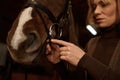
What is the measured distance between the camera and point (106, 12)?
99 centimetres

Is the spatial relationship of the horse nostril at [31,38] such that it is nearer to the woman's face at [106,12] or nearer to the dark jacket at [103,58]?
the dark jacket at [103,58]

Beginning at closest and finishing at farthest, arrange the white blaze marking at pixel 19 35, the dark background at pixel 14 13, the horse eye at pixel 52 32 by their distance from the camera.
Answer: the white blaze marking at pixel 19 35
the horse eye at pixel 52 32
the dark background at pixel 14 13

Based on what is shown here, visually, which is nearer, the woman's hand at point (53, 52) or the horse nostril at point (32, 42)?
the horse nostril at point (32, 42)

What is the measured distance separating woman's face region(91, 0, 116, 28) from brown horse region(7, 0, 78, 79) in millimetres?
117

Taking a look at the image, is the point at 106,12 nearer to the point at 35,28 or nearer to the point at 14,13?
the point at 35,28

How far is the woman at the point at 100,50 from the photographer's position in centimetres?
90

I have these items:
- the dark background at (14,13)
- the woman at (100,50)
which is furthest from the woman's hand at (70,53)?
the dark background at (14,13)

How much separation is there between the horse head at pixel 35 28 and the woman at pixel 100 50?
62 mm

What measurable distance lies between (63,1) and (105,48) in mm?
249

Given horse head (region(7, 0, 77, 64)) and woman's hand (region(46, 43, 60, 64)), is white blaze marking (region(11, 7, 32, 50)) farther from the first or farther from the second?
woman's hand (region(46, 43, 60, 64))

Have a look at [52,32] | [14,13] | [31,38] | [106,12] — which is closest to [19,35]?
[31,38]

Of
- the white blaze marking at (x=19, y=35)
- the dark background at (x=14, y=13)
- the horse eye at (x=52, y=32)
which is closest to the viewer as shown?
the white blaze marking at (x=19, y=35)

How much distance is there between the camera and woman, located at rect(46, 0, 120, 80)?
895mm

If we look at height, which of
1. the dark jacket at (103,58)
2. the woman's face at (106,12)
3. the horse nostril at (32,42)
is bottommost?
the dark jacket at (103,58)
